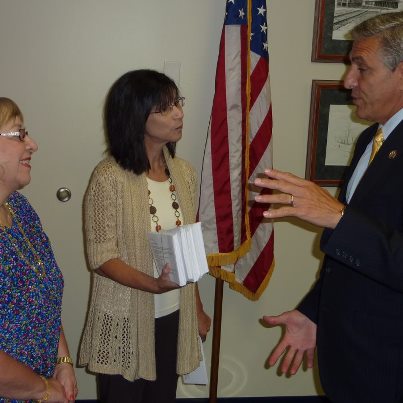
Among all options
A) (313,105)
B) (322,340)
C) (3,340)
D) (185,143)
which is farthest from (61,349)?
(313,105)

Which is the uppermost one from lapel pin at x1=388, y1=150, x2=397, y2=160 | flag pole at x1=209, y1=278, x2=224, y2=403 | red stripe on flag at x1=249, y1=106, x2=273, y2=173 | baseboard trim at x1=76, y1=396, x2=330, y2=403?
lapel pin at x1=388, y1=150, x2=397, y2=160

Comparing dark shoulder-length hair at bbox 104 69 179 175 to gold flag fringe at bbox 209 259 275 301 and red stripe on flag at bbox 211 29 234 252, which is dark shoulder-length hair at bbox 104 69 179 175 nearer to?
red stripe on flag at bbox 211 29 234 252

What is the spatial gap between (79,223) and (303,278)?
1.39 m

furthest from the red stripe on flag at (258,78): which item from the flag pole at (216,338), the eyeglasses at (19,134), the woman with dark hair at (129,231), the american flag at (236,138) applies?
the eyeglasses at (19,134)

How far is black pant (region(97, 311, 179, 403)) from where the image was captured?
6.41 ft

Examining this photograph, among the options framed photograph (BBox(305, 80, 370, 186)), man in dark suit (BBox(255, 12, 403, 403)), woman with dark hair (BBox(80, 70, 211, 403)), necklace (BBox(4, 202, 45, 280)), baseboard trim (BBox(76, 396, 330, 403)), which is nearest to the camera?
man in dark suit (BBox(255, 12, 403, 403))

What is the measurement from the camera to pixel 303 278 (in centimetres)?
290

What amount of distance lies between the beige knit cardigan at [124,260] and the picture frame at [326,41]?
4.37ft

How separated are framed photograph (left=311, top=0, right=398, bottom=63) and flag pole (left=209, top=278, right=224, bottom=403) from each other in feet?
4.53

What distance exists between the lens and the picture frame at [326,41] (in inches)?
99.9

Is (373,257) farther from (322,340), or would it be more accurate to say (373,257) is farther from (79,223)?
(79,223)

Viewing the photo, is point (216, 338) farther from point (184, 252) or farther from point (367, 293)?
point (367, 293)

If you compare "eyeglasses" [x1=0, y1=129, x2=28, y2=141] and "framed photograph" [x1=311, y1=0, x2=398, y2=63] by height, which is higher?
"framed photograph" [x1=311, y1=0, x2=398, y2=63]

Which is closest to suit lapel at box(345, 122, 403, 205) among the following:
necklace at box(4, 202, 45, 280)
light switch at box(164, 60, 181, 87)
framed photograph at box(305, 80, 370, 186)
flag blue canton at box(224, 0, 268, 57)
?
necklace at box(4, 202, 45, 280)
